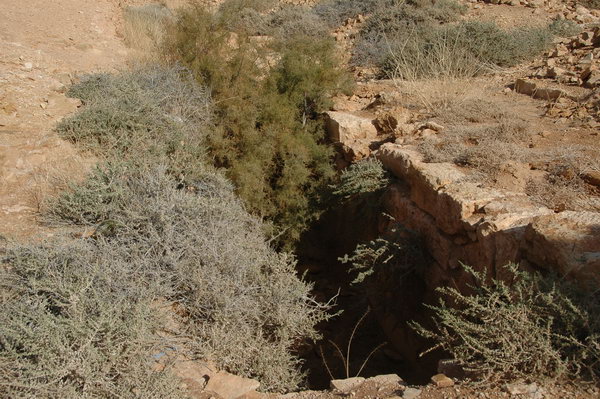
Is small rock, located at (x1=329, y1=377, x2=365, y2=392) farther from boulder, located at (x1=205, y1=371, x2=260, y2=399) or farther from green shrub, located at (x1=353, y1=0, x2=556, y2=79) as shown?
green shrub, located at (x1=353, y1=0, x2=556, y2=79)

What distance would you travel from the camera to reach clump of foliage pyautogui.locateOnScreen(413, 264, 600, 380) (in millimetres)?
2593

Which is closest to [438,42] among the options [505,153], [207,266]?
[505,153]

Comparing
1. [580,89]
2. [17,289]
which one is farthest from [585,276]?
[580,89]

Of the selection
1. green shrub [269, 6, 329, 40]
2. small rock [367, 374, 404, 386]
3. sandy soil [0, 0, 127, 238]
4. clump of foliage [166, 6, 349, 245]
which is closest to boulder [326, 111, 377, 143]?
clump of foliage [166, 6, 349, 245]

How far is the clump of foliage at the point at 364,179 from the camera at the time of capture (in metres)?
5.53

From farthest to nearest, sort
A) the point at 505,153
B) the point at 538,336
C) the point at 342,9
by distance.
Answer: the point at 342,9
the point at 505,153
the point at 538,336

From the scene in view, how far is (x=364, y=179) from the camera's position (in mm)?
5602

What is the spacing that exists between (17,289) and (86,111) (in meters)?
3.02

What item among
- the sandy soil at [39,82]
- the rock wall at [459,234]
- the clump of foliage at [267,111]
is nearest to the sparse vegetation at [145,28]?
the sandy soil at [39,82]

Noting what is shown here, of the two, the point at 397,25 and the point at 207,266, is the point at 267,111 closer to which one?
the point at 207,266

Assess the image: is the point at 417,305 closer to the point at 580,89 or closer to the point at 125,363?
the point at 125,363

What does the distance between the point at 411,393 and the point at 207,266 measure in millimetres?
1876

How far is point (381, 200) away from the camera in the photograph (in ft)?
18.4

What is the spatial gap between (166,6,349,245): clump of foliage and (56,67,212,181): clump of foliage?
0.27m
